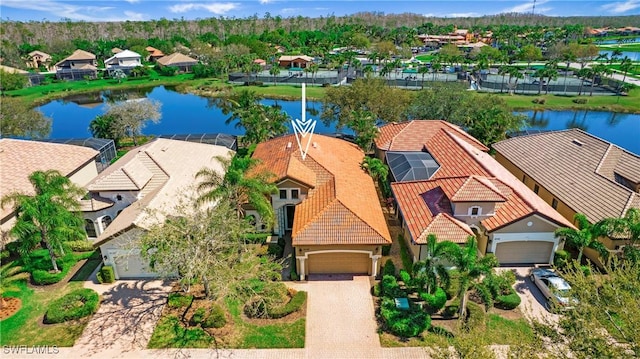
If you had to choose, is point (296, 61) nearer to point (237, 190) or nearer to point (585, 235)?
point (237, 190)

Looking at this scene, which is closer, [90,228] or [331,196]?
[331,196]

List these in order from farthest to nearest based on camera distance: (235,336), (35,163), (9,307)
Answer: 1. (35,163)
2. (9,307)
3. (235,336)

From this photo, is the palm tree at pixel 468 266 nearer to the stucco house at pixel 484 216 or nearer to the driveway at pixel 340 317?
the stucco house at pixel 484 216

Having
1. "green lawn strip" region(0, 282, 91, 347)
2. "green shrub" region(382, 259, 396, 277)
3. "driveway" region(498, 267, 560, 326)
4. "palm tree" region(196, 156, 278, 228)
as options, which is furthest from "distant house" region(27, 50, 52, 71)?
"driveway" region(498, 267, 560, 326)

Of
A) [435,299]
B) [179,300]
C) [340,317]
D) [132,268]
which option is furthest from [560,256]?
[132,268]

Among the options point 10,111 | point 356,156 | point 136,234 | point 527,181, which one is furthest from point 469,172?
point 10,111

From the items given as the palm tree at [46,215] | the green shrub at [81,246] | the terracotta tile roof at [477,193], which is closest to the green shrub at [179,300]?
the palm tree at [46,215]

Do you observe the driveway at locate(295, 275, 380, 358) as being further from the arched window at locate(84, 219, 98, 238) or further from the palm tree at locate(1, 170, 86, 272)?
the arched window at locate(84, 219, 98, 238)

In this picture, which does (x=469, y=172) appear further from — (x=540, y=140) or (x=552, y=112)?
(x=552, y=112)

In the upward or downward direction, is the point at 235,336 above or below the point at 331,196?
below
